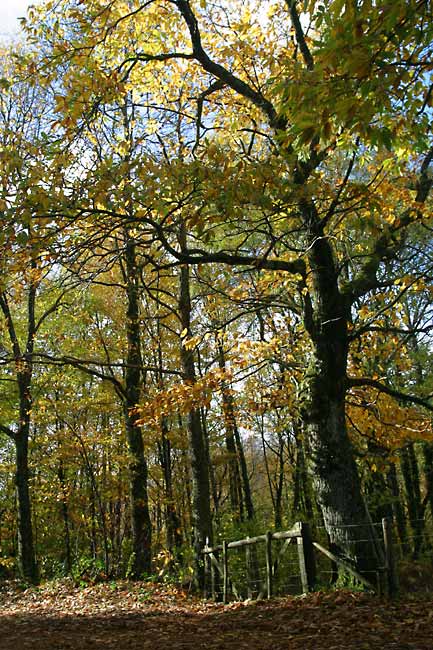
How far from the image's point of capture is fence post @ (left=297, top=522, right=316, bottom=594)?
7.96 meters

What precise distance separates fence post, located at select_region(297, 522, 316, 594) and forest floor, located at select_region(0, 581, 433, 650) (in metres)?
0.40

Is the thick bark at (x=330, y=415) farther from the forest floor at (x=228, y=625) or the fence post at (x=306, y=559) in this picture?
the forest floor at (x=228, y=625)

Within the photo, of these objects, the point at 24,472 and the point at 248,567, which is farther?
the point at 24,472

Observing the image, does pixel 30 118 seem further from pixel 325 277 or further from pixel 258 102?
pixel 325 277

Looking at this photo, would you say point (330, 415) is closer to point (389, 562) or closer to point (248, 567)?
point (389, 562)

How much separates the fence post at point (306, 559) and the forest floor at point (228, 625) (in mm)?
396

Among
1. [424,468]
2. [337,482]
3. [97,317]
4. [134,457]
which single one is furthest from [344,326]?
[424,468]

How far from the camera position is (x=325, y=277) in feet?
26.5

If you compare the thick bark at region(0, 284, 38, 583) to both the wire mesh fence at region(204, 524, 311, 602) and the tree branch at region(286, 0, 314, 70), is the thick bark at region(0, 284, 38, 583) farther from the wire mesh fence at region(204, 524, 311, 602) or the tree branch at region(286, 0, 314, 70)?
the tree branch at region(286, 0, 314, 70)

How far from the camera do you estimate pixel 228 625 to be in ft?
23.4

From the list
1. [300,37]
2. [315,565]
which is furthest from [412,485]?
[300,37]

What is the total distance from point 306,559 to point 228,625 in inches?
60.8

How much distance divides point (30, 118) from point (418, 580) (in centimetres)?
1654

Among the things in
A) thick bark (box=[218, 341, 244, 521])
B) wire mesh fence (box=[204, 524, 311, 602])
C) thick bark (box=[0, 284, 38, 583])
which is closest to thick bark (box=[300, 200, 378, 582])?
wire mesh fence (box=[204, 524, 311, 602])
